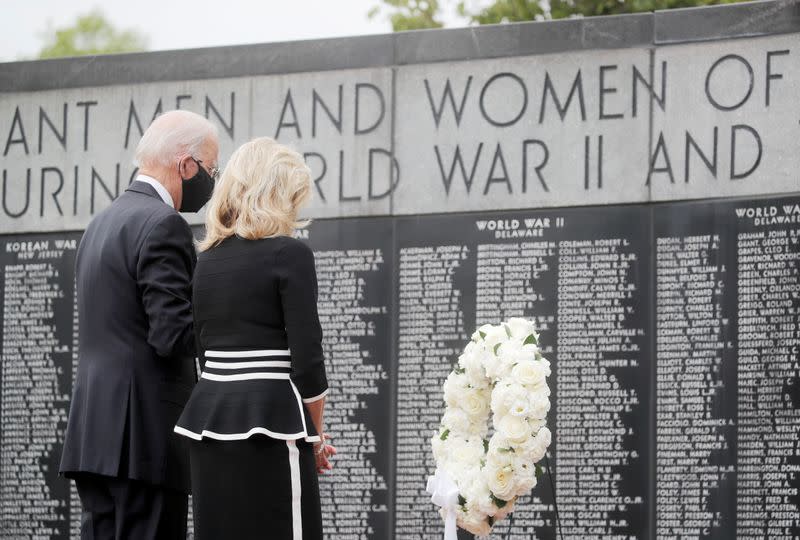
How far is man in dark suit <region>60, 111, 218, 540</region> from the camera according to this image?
15.5ft

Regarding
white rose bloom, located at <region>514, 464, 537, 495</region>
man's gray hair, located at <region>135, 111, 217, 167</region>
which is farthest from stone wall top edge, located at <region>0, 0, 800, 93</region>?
white rose bloom, located at <region>514, 464, 537, 495</region>

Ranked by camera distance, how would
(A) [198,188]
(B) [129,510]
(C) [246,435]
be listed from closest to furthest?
(C) [246,435] → (B) [129,510] → (A) [198,188]

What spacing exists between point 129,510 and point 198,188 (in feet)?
4.07

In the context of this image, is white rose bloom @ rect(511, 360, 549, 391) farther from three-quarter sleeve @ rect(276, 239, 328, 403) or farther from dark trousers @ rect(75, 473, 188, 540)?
dark trousers @ rect(75, 473, 188, 540)

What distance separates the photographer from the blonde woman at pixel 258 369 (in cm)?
444

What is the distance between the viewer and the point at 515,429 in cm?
505

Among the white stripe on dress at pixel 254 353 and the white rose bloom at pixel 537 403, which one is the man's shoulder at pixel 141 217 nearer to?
the white stripe on dress at pixel 254 353

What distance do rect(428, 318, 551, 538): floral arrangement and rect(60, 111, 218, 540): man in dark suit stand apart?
41.6 inches

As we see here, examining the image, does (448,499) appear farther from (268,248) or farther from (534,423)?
(268,248)

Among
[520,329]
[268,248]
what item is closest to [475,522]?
[520,329]

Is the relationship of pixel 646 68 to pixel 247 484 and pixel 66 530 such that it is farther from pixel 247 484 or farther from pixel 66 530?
pixel 66 530

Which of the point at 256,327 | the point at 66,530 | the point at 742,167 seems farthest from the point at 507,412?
the point at 66,530

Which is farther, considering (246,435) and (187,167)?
(187,167)

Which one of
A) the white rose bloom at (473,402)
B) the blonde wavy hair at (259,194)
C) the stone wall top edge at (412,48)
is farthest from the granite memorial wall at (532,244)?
the blonde wavy hair at (259,194)
